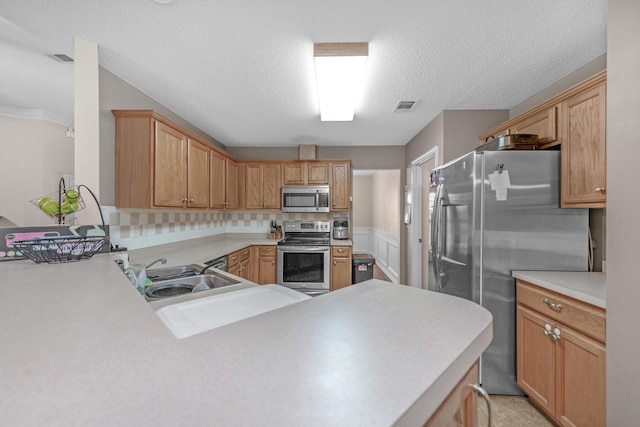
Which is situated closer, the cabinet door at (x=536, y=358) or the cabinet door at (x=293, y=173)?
the cabinet door at (x=536, y=358)

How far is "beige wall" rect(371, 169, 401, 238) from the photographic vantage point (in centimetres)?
445

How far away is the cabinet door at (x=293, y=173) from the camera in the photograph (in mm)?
4000

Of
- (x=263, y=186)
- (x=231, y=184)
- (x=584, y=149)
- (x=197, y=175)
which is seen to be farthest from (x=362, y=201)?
(x=584, y=149)

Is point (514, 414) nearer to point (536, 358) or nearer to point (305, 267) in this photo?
point (536, 358)

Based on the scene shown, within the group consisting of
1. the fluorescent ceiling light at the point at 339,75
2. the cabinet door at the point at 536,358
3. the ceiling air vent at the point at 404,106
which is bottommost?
the cabinet door at the point at 536,358

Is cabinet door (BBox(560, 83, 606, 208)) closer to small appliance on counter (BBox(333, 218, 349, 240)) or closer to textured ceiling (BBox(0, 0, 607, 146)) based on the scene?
textured ceiling (BBox(0, 0, 607, 146))

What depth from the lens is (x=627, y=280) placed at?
3.54 feet

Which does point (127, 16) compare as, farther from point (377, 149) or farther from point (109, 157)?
point (377, 149)

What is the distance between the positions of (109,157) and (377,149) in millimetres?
3485

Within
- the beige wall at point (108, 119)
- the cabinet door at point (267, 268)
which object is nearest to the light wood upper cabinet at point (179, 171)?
the beige wall at point (108, 119)

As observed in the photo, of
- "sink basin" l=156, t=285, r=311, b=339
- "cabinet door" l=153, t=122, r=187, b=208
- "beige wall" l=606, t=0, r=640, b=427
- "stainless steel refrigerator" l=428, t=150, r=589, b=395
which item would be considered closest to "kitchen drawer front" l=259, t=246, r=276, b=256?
"cabinet door" l=153, t=122, r=187, b=208

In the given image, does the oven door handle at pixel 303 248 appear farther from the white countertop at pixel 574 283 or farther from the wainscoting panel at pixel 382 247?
the white countertop at pixel 574 283

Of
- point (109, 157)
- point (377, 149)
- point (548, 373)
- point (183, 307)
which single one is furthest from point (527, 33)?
point (109, 157)

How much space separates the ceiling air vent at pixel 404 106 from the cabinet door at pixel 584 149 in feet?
3.84
